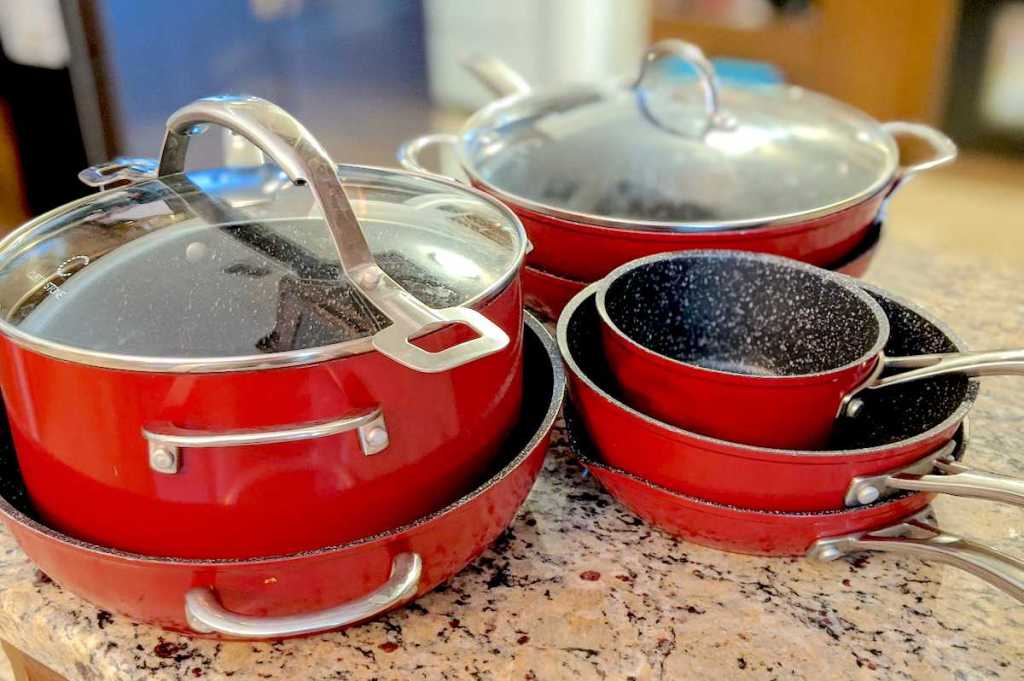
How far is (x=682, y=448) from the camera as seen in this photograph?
67 centimetres

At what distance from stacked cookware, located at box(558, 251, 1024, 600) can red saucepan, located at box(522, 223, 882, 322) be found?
9 centimetres

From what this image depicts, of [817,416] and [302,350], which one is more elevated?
[302,350]

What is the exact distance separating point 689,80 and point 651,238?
17.3 inches

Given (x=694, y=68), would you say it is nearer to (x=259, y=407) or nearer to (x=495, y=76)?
(x=495, y=76)

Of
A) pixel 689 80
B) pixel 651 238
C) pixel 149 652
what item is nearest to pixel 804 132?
pixel 689 80

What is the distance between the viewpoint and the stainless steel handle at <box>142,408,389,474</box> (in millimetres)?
527

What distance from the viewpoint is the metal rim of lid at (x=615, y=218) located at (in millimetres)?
863

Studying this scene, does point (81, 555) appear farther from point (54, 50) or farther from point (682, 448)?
point (54, 50)

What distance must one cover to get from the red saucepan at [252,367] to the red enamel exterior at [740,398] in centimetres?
10

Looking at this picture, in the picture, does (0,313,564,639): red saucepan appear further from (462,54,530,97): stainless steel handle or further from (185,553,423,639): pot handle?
(462,54,530,97): stainless steel handle

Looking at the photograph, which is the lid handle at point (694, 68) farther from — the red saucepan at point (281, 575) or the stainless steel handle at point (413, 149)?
the red saucepan at point (281, 575)

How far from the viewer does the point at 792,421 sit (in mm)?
698

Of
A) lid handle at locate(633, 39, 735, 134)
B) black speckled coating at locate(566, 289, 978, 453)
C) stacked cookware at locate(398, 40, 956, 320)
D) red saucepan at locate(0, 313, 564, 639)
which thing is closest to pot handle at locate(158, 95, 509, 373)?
red saucepan at locate(0, 313, 564, 639)

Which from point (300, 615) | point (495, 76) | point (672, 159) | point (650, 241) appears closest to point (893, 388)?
point (650, 241)
